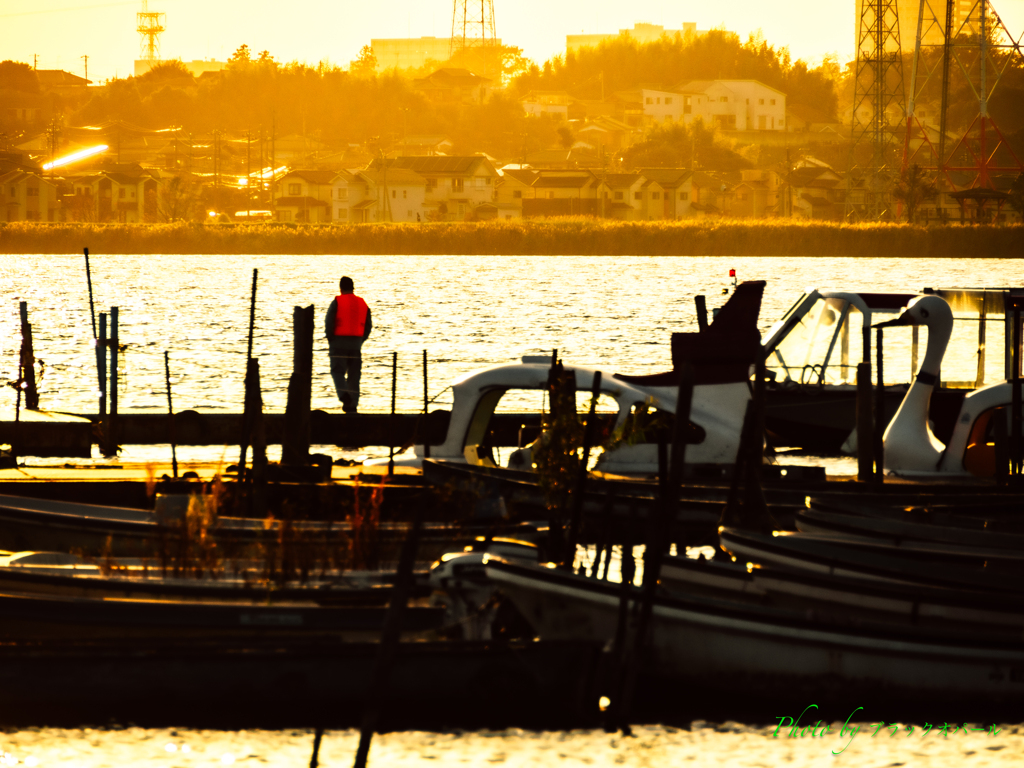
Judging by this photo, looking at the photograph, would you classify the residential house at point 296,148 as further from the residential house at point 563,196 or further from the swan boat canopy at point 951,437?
the swan boat canopy at point 951,437

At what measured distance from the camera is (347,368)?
20.2 m

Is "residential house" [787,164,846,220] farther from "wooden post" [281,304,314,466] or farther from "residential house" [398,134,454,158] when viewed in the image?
"wooden post" [281,304,314,466]

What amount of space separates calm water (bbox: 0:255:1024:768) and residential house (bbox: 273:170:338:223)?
21693 mm

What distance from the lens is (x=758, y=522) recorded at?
1117 centimetres

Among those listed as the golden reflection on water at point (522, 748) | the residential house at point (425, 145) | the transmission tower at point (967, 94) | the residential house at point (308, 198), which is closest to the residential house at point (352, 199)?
the residential house at point (308, 198)

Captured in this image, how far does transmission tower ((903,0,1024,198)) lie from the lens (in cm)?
10312

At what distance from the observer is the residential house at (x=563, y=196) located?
426ft

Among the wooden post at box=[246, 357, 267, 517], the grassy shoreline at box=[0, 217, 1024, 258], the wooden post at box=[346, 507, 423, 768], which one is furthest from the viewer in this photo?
the grassy shoreline at box=[0, 217, 1024, 258]

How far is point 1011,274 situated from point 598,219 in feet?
145

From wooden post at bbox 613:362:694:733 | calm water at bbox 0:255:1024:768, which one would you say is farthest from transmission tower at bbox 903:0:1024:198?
wooden post at bbox 613:362:694:733

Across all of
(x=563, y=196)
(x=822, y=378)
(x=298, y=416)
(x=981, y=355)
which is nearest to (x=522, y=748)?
(x=298, y=416)

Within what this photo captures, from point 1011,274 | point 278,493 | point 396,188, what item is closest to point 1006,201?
point 1011,274

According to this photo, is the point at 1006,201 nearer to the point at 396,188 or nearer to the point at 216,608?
the point at 396,188

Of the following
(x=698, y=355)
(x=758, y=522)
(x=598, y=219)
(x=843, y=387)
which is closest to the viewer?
(x=758, y=522)
